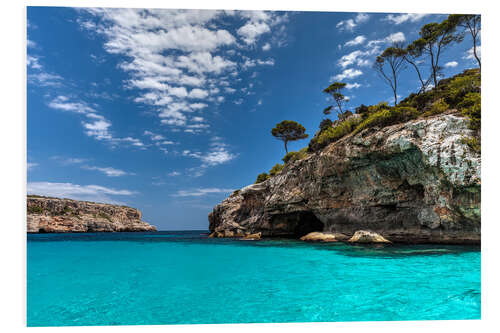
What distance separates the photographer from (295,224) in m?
24.9

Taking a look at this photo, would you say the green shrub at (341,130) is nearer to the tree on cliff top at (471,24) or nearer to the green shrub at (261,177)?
the tree on cliff top at (471,24)

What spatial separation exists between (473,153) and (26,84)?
16.3 metres

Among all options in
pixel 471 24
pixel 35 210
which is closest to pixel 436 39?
pixel 471 24

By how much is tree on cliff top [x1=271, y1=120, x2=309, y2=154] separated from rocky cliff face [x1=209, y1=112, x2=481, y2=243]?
487 inches

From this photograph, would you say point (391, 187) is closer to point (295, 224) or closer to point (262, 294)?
point (295, 224)

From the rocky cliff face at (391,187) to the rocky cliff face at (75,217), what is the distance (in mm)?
46159

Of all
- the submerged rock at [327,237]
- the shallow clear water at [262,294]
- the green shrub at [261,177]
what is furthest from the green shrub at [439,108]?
the green shrub at [261,177]

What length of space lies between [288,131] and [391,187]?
21.4 m

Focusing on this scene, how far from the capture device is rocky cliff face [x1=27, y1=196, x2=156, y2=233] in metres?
46.8

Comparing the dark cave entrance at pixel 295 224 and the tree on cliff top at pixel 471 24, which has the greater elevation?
the tree on cliff top at pixel 471 24

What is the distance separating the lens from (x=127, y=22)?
684 cm

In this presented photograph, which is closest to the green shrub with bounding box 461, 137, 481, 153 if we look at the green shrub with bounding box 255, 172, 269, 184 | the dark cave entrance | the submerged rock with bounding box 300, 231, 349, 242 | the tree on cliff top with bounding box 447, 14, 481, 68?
the tree on cliff top with bounding box 447, 14, 481, 68

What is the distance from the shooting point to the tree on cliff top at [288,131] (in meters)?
35.4

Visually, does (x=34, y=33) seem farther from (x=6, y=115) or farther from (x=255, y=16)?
(x=255, y=16)
